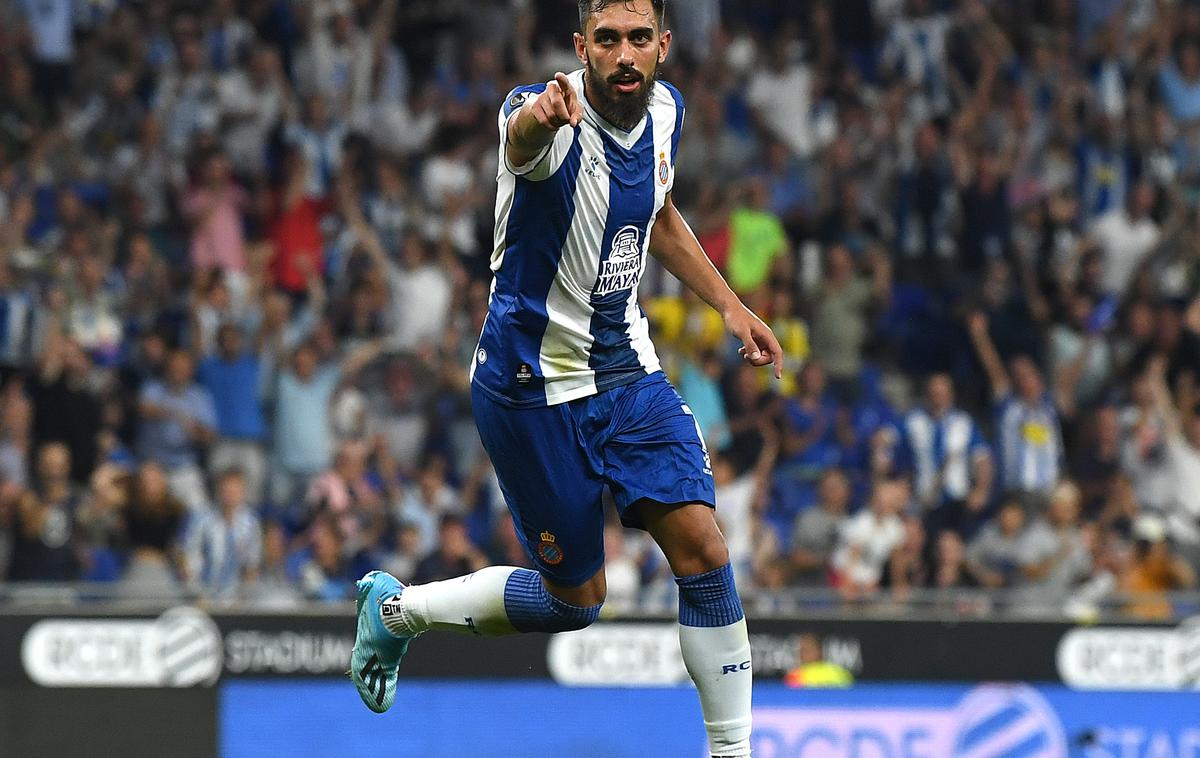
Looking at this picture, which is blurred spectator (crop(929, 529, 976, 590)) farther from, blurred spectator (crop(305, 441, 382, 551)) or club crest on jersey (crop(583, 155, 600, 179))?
club crest on jersey (crop(583, 155, 600, 179))

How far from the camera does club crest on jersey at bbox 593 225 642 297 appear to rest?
588cm

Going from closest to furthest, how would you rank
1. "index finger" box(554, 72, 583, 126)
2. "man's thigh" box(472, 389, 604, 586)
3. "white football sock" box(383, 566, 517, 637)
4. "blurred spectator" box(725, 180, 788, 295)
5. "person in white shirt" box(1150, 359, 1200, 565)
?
"index finger" box(554, 72, 583, 126) < "man's thigh" box(472, 389, 604, 586) < "white football sock" box(383, 566, 517, 637) < "person in white shirt" box(1150, 359, 1200, 565) < "blurred spectator" box(725, 180, 788, 295)

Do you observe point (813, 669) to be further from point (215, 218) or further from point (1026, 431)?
point (215, 218)

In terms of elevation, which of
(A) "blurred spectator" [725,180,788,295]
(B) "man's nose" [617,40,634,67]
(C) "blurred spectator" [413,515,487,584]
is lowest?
(C) "blurred spectator" [413,515,487,584]

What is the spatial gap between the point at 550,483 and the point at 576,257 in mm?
701

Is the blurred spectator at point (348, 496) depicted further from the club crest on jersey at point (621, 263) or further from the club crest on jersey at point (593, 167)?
the club crest on jersey at point (593, 167)

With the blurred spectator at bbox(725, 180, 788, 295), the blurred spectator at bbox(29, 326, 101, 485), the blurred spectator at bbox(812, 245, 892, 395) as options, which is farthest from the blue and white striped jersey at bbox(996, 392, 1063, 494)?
the blurred spectator at bbox(29, 326, 101, 485)

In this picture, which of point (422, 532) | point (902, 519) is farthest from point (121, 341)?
point (902, 519)

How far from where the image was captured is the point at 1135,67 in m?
16.3

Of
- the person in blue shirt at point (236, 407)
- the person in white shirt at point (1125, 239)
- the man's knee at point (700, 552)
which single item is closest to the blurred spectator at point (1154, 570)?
the person in white shirt at point (1125, 239)

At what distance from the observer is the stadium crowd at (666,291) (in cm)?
1249

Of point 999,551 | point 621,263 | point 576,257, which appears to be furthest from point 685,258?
point 999,551

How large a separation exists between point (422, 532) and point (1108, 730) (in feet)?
15.3

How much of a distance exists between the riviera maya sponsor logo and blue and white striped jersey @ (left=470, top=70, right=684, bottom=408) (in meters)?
4.53
